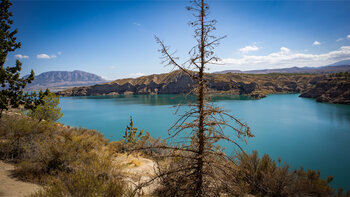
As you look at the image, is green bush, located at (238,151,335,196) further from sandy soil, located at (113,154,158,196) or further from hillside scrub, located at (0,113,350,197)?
sandy soil, located at (113,154,158,196)

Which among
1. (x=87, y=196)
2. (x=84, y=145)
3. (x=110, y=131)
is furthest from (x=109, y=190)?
(x=110, y=131)

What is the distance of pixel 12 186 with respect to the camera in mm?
3750

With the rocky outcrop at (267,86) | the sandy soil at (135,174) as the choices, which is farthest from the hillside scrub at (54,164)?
the rocky outcrop at (267,86)

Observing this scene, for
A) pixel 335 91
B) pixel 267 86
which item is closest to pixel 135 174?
pixel 335 91

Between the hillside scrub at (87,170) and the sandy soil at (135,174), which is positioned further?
the sandy soil at (135,174)

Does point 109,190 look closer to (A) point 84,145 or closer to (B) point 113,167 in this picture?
(B) point 113,167

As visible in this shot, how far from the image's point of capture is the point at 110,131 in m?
18.8

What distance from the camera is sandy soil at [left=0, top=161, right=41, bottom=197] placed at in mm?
3459

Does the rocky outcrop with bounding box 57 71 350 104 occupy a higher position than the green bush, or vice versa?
the rocky outcrop with bounding box 57 71 350 104

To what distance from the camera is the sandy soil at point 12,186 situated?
3459mm

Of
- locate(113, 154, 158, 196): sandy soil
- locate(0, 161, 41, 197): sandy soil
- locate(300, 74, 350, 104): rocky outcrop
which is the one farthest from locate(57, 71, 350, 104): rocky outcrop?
locate(0, 161, 41, 197): sandy soil

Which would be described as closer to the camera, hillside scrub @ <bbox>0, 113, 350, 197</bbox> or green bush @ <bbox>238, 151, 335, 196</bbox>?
hillside scrub @ <bbox>0, 113, 350, 197</bbox>

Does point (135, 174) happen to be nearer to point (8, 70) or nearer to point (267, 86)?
point (8, 70)

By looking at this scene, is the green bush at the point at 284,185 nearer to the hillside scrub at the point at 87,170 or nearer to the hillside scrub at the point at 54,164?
the hillside scrub at the point at 87,170
